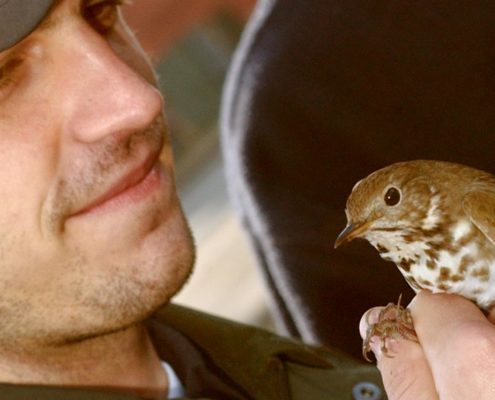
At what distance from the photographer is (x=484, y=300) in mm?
1193

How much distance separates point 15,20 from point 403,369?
0.65 meters

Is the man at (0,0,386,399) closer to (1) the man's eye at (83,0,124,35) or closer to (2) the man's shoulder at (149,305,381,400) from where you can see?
(1) the man's eye at (83,0,124,35)

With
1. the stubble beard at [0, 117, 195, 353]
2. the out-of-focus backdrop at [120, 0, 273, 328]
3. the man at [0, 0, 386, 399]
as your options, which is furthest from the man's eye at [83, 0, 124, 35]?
the out-of-focus backdrop at [120, 0, 273, 328]

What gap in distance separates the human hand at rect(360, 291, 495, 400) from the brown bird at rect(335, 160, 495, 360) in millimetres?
25

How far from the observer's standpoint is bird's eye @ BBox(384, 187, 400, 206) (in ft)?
3.92

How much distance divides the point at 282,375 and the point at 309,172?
15.2 inches

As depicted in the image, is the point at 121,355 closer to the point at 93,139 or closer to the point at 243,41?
the point at 93,139

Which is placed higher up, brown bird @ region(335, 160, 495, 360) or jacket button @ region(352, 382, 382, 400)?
brown bird @ region(335, 160, 495, 360)

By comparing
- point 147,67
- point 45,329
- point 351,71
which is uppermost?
point 147,67


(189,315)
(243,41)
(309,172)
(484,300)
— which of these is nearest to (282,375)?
(189,315)

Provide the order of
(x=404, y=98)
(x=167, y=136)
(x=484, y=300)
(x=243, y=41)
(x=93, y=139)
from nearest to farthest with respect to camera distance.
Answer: (x=484, y=300) → (x=93, y=139) → (x=167, y=136) → (x=404, y=98) → (x=243, y=41)

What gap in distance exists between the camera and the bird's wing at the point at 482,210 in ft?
3.80

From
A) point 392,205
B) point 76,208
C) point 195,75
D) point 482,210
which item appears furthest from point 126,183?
point 195,75

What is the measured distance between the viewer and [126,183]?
1391 mm
